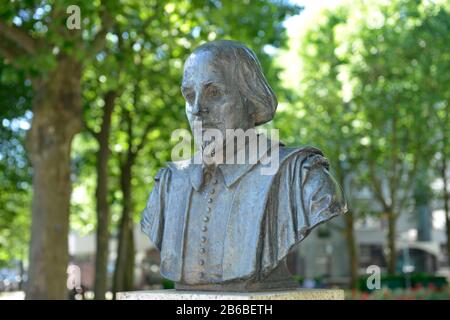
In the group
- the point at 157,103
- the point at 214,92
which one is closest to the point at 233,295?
the point at 214,92

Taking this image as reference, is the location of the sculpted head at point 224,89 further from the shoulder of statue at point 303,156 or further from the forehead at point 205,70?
the shoulder of statue at point 303,156

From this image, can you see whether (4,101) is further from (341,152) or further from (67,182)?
(341,152)

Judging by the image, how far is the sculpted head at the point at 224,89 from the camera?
5566mm

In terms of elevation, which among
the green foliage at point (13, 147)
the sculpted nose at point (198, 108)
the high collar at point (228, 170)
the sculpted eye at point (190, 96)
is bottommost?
the high collar at point (228, 170)

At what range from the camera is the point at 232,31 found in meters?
14.8

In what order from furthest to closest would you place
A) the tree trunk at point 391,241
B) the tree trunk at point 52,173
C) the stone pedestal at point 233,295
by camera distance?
the tree trunk at point 391,241 < the tree trunk at point 52,173 < the stone pedestal at point 233,295

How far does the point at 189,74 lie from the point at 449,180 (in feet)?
85.9

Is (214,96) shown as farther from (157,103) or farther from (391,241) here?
(391,241)

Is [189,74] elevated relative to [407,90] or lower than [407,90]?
lower

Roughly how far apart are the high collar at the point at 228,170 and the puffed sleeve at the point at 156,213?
0.27m

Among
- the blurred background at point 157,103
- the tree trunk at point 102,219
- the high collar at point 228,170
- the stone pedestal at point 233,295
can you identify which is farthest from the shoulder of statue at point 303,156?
the tree trunk at point 102,219

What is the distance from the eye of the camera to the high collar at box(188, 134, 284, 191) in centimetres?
550

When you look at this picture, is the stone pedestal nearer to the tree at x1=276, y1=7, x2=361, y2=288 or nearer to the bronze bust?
the bronze bust
